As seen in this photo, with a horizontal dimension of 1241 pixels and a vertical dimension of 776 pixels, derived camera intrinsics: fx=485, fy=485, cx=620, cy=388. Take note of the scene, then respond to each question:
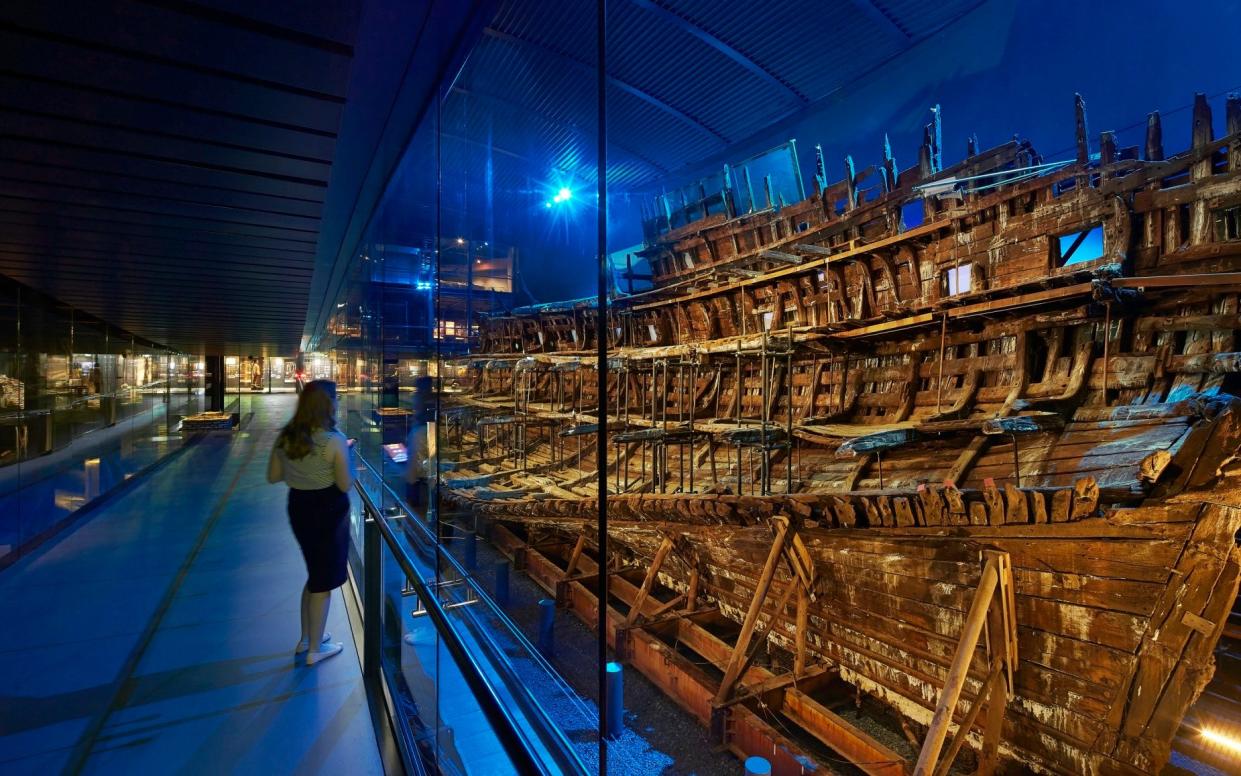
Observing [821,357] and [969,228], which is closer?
[969,228]

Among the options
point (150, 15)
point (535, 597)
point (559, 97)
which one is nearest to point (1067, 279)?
point (559, 97)

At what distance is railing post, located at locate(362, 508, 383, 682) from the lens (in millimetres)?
2049

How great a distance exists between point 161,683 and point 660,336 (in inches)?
422

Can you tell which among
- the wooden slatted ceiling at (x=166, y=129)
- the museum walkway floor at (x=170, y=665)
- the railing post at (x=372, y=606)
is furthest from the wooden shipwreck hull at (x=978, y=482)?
the museum walkway floor at (x=170, y=665)

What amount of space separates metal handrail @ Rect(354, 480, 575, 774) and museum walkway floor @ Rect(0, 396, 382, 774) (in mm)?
218

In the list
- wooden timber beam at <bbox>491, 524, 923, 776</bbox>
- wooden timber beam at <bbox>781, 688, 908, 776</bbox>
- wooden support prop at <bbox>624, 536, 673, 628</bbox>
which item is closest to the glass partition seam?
wooden timber beam at <bbox>491, 524, 923, 776</bbox>

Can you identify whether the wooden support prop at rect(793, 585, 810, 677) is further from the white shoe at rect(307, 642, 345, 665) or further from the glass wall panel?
the glass wall panel

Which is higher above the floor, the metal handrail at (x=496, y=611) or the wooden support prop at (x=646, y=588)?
the metal handrail at (x=496, y=611)

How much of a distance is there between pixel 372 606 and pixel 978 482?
16.3 feet

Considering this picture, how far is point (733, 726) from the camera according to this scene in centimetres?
392

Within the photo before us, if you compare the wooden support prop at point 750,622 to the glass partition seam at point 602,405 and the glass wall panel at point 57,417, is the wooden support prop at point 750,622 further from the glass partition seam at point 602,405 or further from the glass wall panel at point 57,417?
the glass wall panel at point 57,417

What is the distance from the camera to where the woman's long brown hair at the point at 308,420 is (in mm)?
2377

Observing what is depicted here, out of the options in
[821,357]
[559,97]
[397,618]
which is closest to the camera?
[397,618]

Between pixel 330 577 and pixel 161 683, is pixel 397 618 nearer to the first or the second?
pixel 330 577
